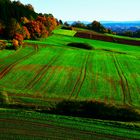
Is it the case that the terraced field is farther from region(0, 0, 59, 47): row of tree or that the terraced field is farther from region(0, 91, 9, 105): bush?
region(0, 0, 59, 47): row of tree

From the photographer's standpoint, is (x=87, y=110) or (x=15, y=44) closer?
(x=87, y=110)

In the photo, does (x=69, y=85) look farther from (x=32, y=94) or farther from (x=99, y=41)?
(x=99, y=41)

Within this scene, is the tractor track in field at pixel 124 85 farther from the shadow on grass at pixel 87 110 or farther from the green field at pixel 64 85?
the shadow on grass at pixel 87 110

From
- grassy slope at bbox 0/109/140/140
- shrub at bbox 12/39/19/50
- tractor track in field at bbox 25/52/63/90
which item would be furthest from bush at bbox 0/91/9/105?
shrub at bbox 12/39/19/50

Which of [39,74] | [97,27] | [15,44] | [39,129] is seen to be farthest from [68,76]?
[97,27]

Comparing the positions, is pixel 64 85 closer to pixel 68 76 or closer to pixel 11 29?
pixel 68 76

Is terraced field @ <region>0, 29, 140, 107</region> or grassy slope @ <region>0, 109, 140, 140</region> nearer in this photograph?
grassy slope @ <region>0, 109, 140, 140</region>

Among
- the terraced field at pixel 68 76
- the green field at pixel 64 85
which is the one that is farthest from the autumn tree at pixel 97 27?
the terraced field at pixel 68 76
